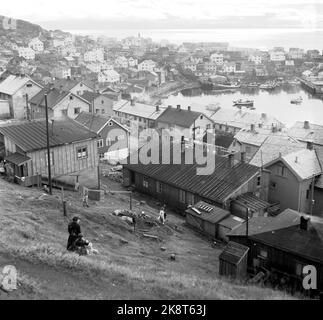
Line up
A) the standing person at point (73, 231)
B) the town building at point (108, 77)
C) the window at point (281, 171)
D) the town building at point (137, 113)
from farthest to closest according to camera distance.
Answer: the town building at point (108, 77) → the town building at point (137, 113) → the window at point (281, 171) → the standing person at point (73, 231)

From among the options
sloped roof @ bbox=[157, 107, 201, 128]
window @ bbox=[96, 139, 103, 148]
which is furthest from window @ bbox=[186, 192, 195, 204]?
sloped roof @ bbox=[157, 107, 201, 128]

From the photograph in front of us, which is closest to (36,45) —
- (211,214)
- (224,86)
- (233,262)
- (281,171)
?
(224,86)

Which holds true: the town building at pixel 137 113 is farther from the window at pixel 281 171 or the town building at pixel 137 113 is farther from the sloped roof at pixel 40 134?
the sloped roof at pixel 40 134

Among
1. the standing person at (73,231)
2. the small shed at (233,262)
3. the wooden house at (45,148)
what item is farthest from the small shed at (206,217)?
the standing person at (73,231)

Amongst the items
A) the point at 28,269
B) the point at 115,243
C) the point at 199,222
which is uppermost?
the point at 28,269

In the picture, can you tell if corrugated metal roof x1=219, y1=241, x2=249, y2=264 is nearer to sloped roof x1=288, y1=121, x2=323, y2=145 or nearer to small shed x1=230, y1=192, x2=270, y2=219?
small shed x1=230, y1=192, x2=270, y2=219

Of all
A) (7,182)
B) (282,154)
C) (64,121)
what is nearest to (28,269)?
(7,182)

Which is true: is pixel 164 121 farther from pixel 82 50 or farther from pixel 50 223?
pixel 82 50
